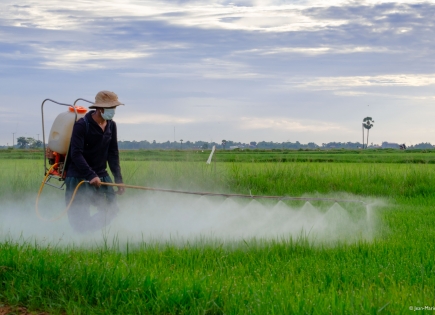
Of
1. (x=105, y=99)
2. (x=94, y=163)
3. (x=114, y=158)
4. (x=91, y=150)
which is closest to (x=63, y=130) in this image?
(x=91, y=150)

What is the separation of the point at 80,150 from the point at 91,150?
318 mm

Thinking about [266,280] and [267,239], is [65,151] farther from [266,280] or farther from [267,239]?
[266,280]

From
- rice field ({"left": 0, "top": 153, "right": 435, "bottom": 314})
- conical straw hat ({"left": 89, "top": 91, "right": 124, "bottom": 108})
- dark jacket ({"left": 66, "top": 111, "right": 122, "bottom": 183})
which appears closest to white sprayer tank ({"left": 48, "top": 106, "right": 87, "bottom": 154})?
dark jacket ({"left": 66, "top": 111, "right": 122, "bottom": 183})

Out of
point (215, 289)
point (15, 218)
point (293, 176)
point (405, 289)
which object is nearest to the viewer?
point (215, 289)

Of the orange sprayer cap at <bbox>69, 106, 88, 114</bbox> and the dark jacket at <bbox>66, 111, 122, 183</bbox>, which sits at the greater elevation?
the orange sprayer cap at <bbox>69, 106, 88, 114</bbox>

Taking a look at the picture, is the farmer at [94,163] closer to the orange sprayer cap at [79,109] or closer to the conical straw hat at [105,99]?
the conical straw hat at [105,99]

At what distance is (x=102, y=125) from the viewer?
757 centimetres

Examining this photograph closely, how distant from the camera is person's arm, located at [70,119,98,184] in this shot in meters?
7.27

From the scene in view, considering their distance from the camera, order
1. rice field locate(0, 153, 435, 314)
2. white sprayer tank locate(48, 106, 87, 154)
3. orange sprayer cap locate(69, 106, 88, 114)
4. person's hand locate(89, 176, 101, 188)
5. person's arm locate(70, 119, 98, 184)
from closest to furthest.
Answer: rice field locate(0, 153, 435, 314) → person's hand locate(89, 176, 101, 188) → person's arm locate(70, 119, 98, 184) → white sprayer tank locate(48, 106, 87, 154) → orange sprayer cap locate(69, 106, 88, 114)

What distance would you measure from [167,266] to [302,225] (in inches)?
110

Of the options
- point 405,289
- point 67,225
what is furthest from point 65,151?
point 405,289

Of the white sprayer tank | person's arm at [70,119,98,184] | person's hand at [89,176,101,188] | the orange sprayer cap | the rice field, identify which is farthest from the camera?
the orange sprayer cap

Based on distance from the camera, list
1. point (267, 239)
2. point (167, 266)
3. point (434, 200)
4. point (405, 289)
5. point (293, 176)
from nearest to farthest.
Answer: point (405, 289) < point (167, 266) < point (267, 239) < point (434, 200) < point (293, 176)

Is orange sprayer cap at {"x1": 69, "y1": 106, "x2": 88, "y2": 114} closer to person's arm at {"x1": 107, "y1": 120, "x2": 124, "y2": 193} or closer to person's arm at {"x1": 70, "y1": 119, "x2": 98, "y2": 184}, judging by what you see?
person's arm at {"x1": 107, "y1": 120, "x2": 124, "y2": 193}
